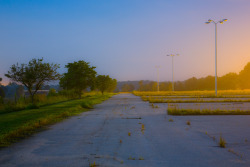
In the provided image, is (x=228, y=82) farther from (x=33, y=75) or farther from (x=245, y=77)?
(x=33, y=75)

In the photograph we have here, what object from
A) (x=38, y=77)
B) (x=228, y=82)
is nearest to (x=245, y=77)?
(x=228, y=82)

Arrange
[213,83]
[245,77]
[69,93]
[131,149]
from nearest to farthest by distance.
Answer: [131,149] → [69,93] → [245,77] → [213,83]

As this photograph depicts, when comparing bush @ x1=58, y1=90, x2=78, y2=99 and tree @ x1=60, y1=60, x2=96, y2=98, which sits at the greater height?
tree @ x1=60, y1=60, x2=96, y2=98

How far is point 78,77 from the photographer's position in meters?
31.4

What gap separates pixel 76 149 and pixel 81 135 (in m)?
1.84

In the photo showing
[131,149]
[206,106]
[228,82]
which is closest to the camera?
[131,149]

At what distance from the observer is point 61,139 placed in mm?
6957

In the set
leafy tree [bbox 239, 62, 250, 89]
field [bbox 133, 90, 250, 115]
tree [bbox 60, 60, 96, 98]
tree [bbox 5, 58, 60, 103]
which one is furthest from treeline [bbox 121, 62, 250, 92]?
tree [bbox 5, 58, 60, 103]

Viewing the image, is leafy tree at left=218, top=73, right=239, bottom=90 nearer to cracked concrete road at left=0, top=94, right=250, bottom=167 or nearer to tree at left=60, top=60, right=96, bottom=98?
tree at left=60, top=60, right=96, bottom=98

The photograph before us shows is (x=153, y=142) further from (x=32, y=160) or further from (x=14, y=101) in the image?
(x=14, y=101)

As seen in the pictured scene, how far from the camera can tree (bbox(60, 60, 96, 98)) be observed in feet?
102

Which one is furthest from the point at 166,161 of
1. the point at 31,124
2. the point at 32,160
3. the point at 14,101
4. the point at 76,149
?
the point at 14,101

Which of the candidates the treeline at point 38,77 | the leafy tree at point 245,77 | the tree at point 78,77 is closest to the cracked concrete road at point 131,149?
the treeline at point 38,77

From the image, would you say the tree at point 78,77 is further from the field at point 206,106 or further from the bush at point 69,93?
the field at point 206,106
